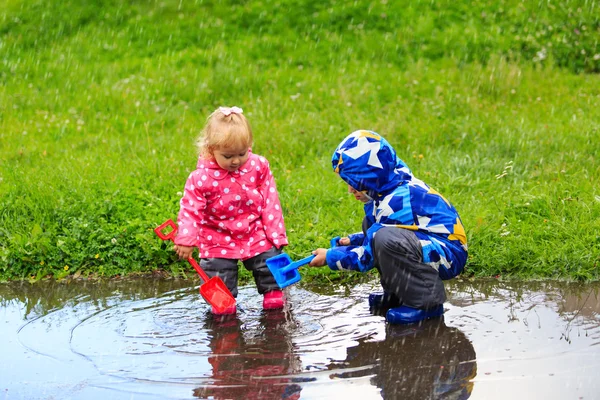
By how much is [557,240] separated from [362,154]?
1738mm

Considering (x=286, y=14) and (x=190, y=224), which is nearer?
(x=190, y=224)

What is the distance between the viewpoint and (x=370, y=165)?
3.97 m

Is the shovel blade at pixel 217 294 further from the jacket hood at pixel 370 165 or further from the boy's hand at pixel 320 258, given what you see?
the jacket hood at pixel 370 165

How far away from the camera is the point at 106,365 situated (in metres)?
3.67

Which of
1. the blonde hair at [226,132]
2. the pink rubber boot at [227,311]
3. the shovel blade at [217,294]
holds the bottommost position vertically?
the pink rubber boot at [227,311]

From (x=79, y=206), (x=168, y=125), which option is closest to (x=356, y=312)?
(x=79, y=206)

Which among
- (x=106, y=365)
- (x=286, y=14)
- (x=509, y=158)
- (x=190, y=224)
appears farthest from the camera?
(x=286, y=14)

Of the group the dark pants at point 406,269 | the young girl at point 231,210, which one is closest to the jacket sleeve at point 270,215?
the young girl at point 231,210

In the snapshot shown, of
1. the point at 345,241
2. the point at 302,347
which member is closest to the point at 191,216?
the point at 345,241

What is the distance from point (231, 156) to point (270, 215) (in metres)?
0.45

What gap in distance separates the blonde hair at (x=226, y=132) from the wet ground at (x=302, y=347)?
0.99m

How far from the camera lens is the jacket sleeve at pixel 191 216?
13.9 feet

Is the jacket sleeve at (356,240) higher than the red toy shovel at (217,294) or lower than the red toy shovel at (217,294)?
higher

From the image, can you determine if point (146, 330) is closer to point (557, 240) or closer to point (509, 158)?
point (557, 240)
